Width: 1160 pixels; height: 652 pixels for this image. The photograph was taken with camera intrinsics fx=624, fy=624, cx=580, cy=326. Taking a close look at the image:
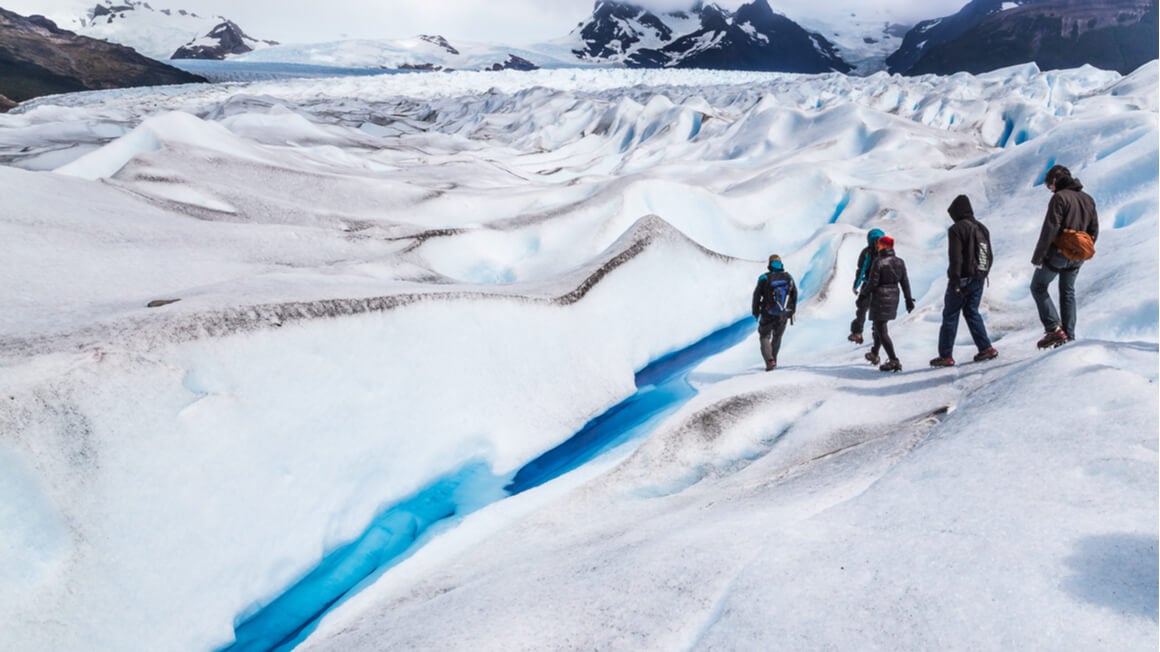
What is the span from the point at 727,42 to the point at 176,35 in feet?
419

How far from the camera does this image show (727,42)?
139125 millimetres

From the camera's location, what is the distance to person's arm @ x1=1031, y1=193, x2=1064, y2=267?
470 cm

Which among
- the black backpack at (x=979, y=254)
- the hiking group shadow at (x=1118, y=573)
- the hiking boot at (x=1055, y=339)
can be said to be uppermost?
the black backpack at (x=979, y=254)

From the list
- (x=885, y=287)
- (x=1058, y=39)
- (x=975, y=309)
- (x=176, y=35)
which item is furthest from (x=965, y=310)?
(x=176, y=35)

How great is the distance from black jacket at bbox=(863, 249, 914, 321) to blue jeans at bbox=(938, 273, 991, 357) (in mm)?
506

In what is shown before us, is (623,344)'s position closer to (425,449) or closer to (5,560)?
(425,449)

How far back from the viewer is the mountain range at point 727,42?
80375 mm

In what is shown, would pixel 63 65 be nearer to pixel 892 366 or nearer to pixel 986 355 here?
pixel 892 366

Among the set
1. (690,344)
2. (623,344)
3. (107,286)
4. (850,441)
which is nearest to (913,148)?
(690,344)

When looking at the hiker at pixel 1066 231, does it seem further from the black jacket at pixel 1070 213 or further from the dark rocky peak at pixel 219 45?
the dark rocky peak at pixel 219 45

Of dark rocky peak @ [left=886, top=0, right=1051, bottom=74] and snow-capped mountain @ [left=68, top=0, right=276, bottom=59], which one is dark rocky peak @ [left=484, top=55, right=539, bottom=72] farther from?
snow-capped mountain @ [left=68, top=0, right=276, bottom=59]

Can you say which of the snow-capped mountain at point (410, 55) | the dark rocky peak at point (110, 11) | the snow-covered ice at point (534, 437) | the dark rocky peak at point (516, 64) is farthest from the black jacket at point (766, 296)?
the dark rocky peak at point (110, 11)

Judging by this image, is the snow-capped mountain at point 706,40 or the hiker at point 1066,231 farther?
the snow-capped mountain at point 706,40

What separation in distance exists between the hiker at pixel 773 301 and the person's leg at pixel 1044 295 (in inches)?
90.8
